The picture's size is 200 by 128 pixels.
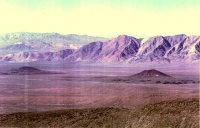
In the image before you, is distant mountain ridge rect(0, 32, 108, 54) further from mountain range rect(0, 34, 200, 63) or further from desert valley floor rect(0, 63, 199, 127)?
desert valley floor rect(0, 63, 199, 127)

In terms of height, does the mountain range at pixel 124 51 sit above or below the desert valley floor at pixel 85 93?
above

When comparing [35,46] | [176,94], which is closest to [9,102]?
[176,94]

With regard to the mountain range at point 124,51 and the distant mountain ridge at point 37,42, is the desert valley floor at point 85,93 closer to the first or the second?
the distant mountain ridge at point 37,42

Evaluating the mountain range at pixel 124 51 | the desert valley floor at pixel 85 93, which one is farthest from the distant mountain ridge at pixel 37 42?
the desert valley floor at pixel 85 93

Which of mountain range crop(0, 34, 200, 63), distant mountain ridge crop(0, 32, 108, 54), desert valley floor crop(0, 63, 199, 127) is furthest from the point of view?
mountain range crop(0, 34, 200, 63)

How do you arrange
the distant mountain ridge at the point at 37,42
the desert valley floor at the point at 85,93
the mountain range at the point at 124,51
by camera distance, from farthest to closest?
1. the mountain range at the point at 124,51
2. the distant mountain ridge at the point at 37,42
3. the desert valley floor at the point at 85,93

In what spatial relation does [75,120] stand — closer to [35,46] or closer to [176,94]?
[176,94]

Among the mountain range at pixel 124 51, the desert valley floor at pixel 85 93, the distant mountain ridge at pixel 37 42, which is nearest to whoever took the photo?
the desert valley floor at pixel 85 93

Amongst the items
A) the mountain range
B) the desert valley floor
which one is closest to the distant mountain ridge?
the mountain range

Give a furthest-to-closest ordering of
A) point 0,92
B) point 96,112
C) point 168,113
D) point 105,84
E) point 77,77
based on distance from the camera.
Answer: point 77,77 → point 105,84 → point 0,92 → point 96,112 → point 168,113
